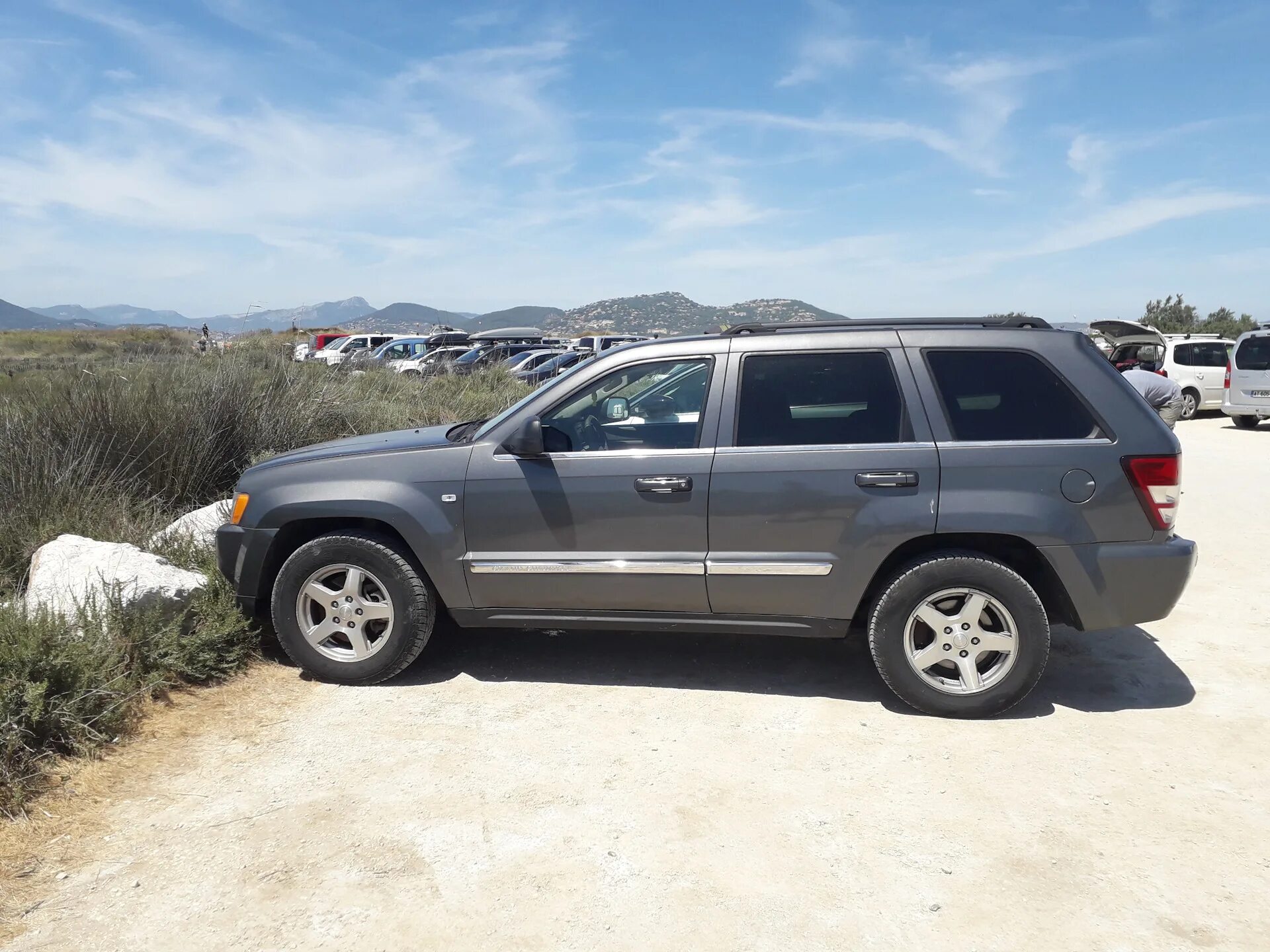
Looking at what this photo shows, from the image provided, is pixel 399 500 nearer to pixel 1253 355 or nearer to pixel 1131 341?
pixel 1131 341

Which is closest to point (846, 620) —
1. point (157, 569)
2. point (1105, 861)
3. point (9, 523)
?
point (1105, 861)

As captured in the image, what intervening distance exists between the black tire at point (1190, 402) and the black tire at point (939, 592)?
18389 millimetres

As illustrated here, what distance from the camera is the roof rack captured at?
4.68m

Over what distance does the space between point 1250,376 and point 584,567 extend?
17.1m

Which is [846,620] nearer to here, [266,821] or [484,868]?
[484,868]

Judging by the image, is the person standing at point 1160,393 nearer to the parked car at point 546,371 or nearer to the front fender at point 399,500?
the front fender at point 399,500

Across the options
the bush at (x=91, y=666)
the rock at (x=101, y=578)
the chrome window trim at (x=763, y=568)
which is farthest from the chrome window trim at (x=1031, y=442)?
the rock at (x=101, y=578)

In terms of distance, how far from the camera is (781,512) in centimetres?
448

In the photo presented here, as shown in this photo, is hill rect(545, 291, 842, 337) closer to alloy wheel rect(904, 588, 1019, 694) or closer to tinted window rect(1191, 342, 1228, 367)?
tinted window rect(1191, 342, 1228, 367)

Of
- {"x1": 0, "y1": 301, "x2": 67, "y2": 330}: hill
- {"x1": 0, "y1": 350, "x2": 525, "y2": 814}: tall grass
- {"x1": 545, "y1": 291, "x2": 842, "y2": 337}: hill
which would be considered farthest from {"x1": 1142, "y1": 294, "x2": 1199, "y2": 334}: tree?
{"x1": 0, "y1": 301, "x2": 67, "y2": 330}: hill

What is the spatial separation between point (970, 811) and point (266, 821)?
2672 mm

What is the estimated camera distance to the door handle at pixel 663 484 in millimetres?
4566

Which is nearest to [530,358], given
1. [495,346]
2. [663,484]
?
[495,346]

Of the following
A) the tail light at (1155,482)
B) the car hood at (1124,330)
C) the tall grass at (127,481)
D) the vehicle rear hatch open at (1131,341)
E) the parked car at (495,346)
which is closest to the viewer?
the tall grass at (127,481)
